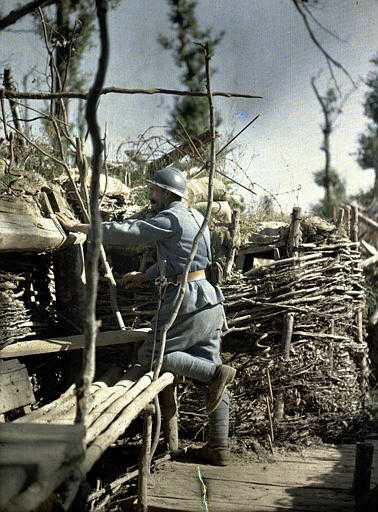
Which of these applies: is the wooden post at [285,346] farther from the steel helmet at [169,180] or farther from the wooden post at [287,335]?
the steel helmet at [169,180]

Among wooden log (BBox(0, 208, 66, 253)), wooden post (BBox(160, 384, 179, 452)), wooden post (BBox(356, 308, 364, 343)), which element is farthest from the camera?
wooden post (BBox(356, 308, 364, 343))

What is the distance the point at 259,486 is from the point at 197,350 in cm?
102

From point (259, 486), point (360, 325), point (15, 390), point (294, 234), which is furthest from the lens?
point (360, 325)

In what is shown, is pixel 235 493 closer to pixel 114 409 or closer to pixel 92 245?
pixel 114 409

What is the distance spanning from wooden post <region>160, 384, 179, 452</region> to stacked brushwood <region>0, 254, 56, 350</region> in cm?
104

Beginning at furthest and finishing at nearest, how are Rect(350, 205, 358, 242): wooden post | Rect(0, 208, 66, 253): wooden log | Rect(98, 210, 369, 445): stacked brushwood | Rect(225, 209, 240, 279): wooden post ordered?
Rect(350, 205, 358, 242): wooden post → Rect(225, 209, 240, 279): wooden post → Rect(98, 210, 369, 445): stacked brushwood → Rect(0, 208, 66, 253): wooden log

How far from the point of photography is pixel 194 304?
462cm

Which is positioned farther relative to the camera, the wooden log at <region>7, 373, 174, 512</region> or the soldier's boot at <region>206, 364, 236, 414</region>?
the soldier's boot at <region>206, 364, 236, 414</region>

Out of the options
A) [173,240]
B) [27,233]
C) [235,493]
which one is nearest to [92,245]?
[27,233]

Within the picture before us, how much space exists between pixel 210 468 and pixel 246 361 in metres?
1.12

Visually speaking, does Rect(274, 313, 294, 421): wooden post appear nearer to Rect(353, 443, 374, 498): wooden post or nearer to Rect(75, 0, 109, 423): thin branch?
Rect(353, 443, 374, 498): wooden post

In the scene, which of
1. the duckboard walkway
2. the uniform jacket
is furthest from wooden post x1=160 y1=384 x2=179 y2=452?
the uniform jacket

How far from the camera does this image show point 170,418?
16.9ft

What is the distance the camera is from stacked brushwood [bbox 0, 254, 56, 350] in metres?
4.68
